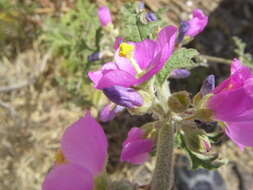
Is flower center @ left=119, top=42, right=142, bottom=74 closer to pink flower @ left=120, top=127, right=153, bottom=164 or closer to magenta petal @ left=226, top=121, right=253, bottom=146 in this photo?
pink flower @ left=120, top=127, right=153, bottom=164

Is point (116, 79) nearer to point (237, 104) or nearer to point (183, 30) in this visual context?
point (237, 104)

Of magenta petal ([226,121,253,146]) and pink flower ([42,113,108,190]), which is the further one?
magenta petal ([226,121,253,146])

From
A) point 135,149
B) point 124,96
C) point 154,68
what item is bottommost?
point 135,149

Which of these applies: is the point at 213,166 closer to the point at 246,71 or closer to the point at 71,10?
the point at 246,71

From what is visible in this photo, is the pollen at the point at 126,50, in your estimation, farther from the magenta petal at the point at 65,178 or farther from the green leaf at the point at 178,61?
the magenta petal at the point at 65,178

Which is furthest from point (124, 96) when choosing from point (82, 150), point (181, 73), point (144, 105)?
point (181, 73)

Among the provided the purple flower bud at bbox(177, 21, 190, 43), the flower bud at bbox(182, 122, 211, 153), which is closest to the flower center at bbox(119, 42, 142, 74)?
the flower bud at bbox(182, 122, 211, 153)

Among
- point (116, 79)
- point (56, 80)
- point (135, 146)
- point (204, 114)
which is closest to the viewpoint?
point (116, 79)
